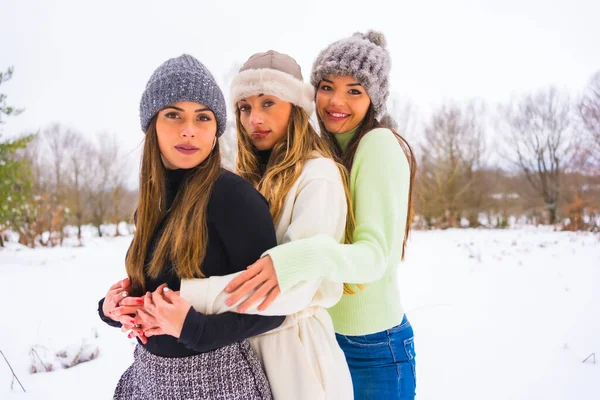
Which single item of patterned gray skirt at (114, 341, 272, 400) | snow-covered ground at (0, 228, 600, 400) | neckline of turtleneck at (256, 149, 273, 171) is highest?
neckline of turtleneck at (256, 149, 273, 171)

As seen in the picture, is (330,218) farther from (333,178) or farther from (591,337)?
(591,337)

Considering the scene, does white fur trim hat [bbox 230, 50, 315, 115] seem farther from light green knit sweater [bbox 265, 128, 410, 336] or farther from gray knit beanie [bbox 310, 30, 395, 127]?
light green knit sweater [bbox 265, 128, 410, 336]

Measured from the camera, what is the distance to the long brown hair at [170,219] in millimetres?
1253

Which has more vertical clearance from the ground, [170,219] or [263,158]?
[263,158]

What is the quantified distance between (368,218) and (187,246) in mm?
667

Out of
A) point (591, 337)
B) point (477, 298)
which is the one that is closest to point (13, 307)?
point (477, 298)

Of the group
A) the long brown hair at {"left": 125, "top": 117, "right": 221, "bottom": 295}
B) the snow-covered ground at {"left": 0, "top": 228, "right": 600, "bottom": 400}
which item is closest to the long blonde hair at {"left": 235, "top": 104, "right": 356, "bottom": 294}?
the long brown hair at {"left": 125, "top": 117, "right": 221, "bottom": 295}

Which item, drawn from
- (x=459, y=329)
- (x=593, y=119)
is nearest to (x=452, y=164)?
(x=593, y=119)

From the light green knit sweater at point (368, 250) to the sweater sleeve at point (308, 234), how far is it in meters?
0.05

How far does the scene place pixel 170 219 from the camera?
53.6 inches

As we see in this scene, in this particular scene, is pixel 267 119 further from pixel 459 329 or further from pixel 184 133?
pixel 459 329

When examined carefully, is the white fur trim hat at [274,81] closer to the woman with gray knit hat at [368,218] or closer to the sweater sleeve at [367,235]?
the woman with gray knit hat at [368,218]

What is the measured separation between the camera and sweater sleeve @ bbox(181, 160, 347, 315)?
121 cm

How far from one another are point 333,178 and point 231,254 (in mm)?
468
